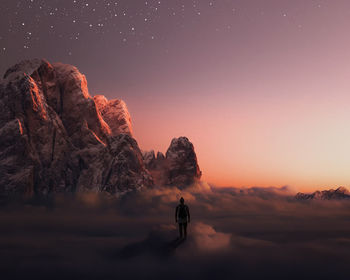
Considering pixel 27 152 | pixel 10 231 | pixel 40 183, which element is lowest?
pixel 10 231

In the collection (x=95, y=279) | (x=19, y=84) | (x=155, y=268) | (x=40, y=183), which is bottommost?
(x=95, y=279)

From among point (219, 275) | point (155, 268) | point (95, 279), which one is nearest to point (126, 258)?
point (95, 279)

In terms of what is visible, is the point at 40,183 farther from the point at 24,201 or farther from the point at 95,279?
the point at 95,279

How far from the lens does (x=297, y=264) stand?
139 ft

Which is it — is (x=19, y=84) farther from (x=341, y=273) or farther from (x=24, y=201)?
(x=341, y=273)

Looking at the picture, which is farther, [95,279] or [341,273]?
[95,279]

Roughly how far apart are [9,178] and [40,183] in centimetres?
2131

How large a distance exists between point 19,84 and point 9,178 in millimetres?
61379

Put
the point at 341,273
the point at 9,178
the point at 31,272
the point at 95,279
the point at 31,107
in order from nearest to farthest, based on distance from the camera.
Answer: the point at 341,273 < the point at 95,279 < the point at 31,272 < the point at 9,178 < the point at 31,107

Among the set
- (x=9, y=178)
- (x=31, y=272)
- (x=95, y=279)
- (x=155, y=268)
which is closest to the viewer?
(x=155, y=268)

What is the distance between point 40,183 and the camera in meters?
199

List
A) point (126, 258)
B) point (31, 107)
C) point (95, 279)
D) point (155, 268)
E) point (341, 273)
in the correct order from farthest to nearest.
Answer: point (31, 107)
point (126, 258)
point (95, 279)
point (341, 273)
point (155, 268)

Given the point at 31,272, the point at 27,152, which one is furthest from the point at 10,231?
the point at 31,272

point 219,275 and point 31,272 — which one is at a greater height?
point 219,275
